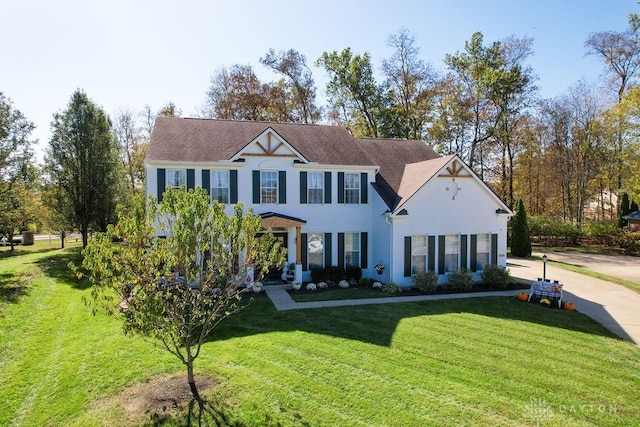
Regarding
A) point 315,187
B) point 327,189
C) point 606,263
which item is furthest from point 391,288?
point 606,263

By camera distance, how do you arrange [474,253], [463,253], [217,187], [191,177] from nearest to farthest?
[191,177] < [217,187] < [463,253] < [474,253]

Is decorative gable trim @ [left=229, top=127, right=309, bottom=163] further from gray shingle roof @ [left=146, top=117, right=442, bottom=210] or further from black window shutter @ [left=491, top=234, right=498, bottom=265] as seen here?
black window shutter @ [left=491, top=234, right=498, bottom=265]

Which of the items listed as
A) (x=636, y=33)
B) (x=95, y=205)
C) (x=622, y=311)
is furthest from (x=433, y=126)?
(x=95, y=205)

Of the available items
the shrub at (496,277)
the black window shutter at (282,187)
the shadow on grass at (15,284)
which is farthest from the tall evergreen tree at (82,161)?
the shrub at (496,277)

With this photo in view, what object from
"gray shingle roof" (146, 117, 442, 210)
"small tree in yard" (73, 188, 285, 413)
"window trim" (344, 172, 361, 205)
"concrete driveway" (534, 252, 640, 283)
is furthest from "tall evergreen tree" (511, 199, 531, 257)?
"small tree in yard" (73, 188, 285, 413)

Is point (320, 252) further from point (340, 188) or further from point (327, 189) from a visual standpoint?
point (340, 188)

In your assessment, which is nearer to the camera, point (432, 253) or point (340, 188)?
point (432, 253)

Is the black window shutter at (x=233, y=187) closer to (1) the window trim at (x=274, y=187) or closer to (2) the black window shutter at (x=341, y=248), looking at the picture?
(1) the window trim at (x=274, y=187)
